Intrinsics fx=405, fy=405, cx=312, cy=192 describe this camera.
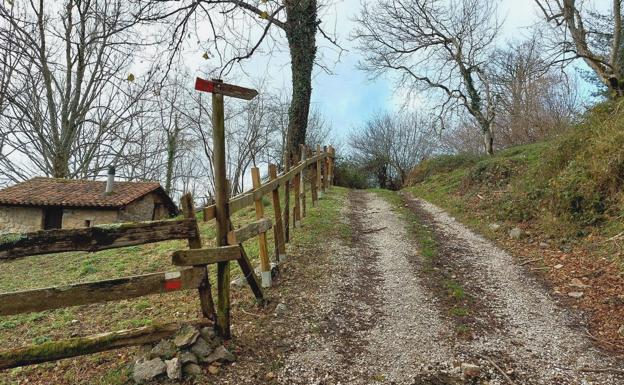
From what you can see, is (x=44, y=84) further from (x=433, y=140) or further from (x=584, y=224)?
(x=433, y=140)

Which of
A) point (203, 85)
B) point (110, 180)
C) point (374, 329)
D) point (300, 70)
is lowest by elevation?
point (374, 329)

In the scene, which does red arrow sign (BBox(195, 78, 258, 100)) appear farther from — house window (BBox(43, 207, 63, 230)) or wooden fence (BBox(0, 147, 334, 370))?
house window (BBox(43, 207, 63, 230))

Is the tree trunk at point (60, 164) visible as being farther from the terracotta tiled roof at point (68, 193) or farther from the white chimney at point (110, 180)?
the white chimney at point (110, 180)

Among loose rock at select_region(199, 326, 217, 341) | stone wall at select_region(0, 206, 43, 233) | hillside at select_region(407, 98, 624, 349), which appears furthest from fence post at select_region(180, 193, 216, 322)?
stone wall at select_region(0, 206, 43, 233)

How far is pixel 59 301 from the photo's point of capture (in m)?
3.20

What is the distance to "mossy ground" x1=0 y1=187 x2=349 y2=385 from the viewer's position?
152 inches

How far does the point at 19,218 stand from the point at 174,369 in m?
22.4

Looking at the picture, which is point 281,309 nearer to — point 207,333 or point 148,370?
point 207,333

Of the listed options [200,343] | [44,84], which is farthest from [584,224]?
[44,84]

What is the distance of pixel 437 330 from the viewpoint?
440cm

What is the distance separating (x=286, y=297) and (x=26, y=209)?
21.3 meters

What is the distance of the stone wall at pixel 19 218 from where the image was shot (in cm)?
2075

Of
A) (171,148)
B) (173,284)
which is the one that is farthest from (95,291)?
(171,148)

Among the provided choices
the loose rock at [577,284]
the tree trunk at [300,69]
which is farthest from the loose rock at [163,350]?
the tree trunk at [300,69]
